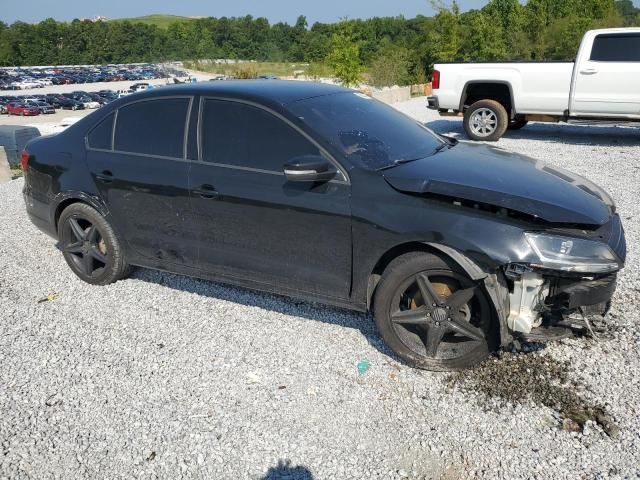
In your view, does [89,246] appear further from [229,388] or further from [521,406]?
[521,406]

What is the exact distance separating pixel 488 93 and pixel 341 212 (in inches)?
344

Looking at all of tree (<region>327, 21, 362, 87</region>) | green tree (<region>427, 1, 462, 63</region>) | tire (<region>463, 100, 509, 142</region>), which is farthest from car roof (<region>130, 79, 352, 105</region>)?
green tree (<region>427, 1, 462, 63</region>)

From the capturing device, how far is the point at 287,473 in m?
2.56

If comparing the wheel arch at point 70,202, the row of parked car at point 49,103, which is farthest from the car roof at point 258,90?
the row of parked car at point 49,103

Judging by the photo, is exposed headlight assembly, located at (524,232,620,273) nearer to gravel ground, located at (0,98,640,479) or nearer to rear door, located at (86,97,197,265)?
gravel ground, located at (0,98,640,479)

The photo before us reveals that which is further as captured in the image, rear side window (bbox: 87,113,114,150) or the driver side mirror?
rear side window (bbox: 87,113,114,150)

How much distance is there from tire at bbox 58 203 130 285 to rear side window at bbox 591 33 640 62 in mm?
9308

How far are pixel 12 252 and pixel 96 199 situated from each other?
1.98m

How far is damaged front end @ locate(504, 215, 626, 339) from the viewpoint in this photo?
288cm

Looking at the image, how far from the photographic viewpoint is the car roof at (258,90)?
3797 millimetres

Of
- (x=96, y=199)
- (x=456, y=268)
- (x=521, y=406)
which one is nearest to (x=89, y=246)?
(x=96, y=199)

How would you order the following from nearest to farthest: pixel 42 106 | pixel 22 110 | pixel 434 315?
1. pixel 434 315
2. pixel 22 110
3. pixel 42 106

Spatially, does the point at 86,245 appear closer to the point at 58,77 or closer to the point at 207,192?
the point at 207,192

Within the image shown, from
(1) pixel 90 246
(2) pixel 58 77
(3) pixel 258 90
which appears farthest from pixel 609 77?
(2) pixel 58 77
